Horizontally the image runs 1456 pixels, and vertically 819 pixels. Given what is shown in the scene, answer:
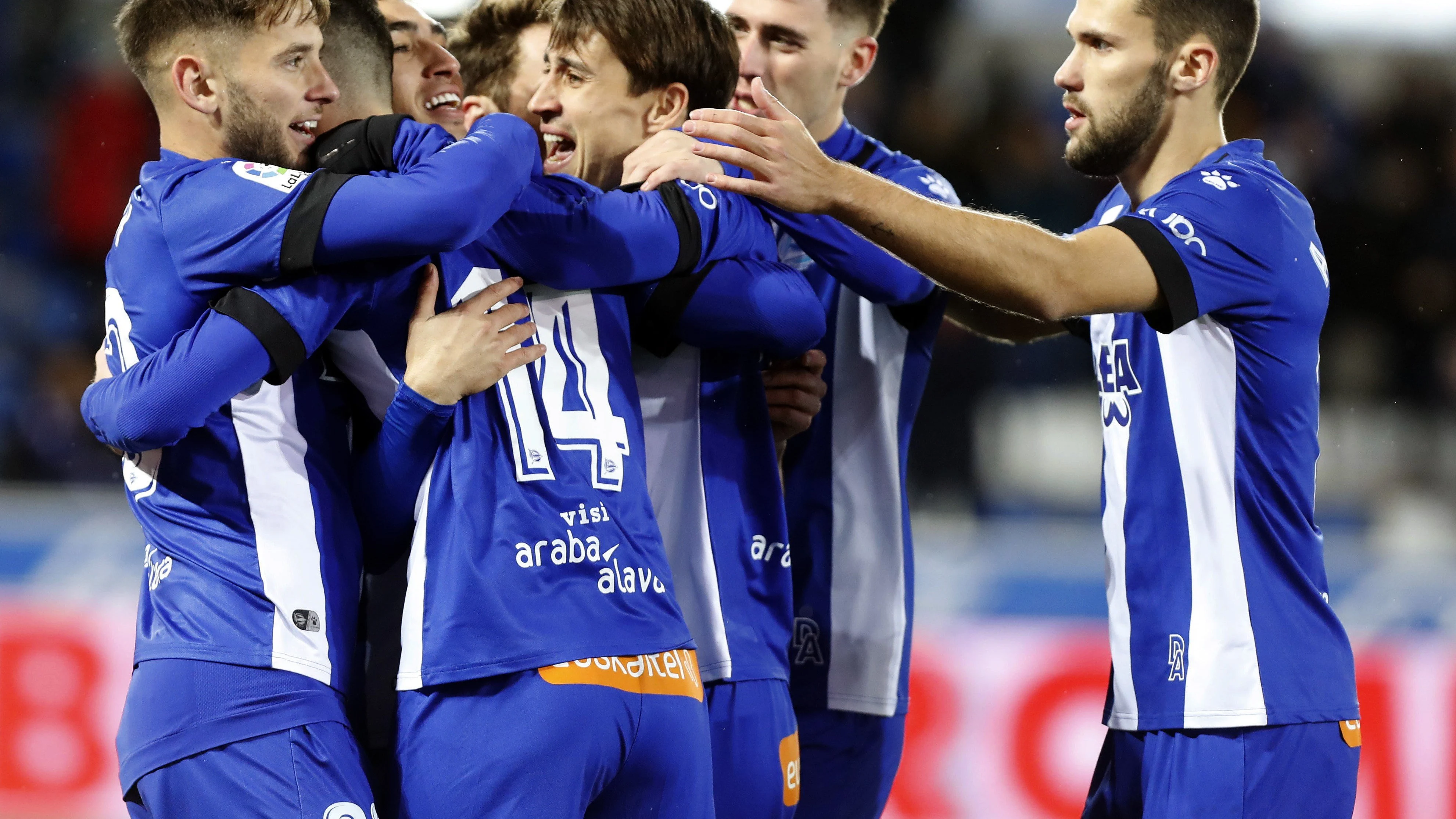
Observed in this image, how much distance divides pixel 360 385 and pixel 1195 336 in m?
1.73

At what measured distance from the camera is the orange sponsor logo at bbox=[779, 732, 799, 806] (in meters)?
3.21

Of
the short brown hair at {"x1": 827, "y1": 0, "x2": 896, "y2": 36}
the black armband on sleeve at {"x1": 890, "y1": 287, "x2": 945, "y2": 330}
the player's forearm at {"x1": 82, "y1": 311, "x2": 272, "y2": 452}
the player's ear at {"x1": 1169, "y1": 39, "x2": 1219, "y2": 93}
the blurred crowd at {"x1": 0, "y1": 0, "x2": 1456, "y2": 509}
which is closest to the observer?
the player's forearm at {"x1": 82, "y1": 311, "x2": 272, "y2": 452}

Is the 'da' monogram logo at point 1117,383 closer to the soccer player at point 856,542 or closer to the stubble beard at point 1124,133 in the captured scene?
the stubble beard at point 1124,133

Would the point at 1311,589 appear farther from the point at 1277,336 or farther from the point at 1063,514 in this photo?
the point at 1063,514

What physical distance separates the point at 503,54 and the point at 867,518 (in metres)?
1.63

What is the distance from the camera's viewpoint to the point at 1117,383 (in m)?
3.19

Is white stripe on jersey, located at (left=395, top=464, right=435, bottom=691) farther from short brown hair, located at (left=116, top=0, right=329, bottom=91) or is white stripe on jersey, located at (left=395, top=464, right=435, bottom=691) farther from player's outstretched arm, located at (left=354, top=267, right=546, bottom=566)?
short brown hair, located at (left=116, top=0, right=329, bottom=91)

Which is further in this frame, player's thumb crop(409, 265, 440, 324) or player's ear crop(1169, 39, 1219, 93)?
player's ear crop(1169, 39, 1219, 93)

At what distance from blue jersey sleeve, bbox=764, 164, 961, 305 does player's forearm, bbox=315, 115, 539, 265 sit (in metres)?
0.84

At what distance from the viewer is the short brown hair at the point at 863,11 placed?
404cm

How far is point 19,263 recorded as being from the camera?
9383mm

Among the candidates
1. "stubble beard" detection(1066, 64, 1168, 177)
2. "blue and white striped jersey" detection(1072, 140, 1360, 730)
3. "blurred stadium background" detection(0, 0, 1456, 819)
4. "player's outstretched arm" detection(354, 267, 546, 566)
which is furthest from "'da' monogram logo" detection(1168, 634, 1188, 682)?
"blurred stadium background" detection(0, 0, 1456, 819)

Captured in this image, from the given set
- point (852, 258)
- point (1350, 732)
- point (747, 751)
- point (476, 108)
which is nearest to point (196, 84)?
point (476, 108)

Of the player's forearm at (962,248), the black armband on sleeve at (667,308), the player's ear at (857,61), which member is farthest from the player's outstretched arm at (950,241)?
the player's ear at (857,61)
